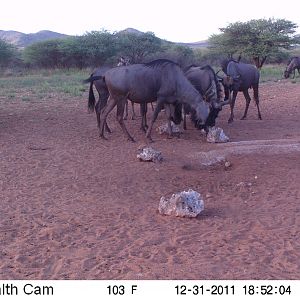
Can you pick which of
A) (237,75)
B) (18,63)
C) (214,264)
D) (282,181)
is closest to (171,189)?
(282,181)

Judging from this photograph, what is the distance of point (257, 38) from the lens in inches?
1618

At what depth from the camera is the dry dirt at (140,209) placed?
4730 millimetres

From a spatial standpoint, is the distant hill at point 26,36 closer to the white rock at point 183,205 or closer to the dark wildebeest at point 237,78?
the dark wildebeest at point 237,78

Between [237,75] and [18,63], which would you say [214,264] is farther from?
[18,63]

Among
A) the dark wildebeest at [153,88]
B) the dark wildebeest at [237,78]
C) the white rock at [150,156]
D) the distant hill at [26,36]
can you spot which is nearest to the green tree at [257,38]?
the dark wildebeest at [237,78]

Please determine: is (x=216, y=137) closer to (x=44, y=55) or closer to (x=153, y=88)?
(x=153, y=88)

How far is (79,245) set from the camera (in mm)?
5234

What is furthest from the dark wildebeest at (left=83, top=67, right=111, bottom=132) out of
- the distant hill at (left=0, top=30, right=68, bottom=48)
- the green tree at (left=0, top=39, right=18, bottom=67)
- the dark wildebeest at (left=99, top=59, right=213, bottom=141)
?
the distant hill at (left=0, top=30, right=68, bottom=48)

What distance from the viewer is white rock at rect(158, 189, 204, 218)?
601 cm

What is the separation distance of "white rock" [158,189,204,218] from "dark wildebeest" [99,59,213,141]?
4.47 meters

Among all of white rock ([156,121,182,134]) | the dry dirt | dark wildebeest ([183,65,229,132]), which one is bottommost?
the dry dirt

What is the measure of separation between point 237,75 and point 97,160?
5944mm

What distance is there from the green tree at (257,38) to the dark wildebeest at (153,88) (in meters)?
29.9

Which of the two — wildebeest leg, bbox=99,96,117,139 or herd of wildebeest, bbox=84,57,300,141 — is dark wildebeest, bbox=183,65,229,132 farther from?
wildebeest leg, bbox=99,96,117,139
